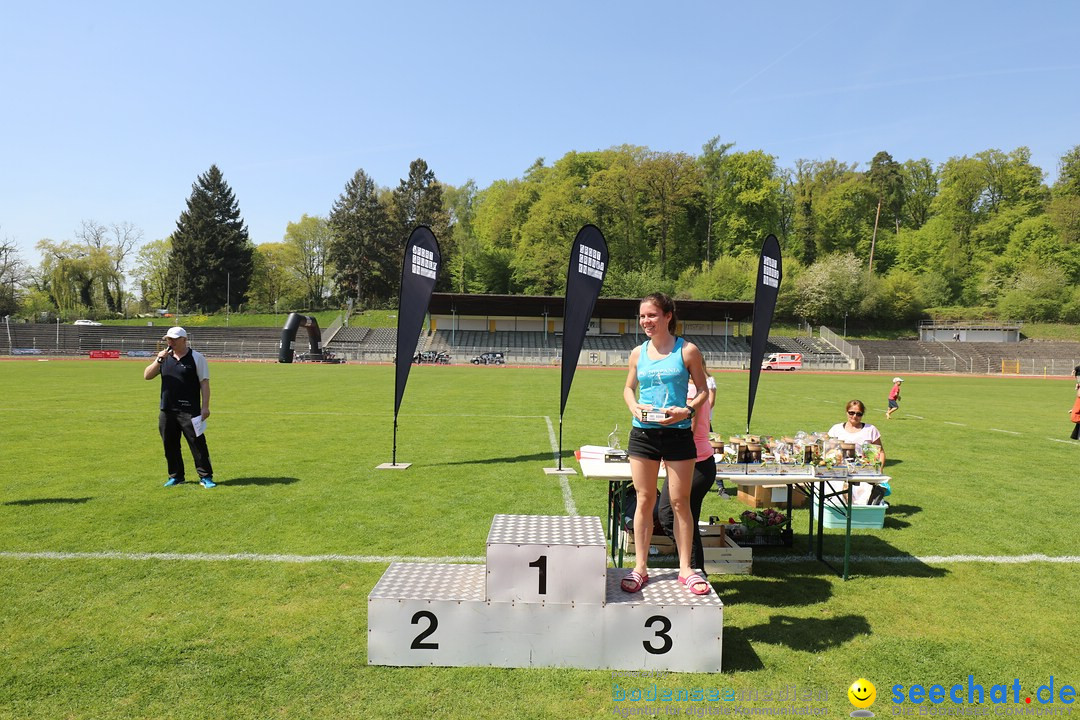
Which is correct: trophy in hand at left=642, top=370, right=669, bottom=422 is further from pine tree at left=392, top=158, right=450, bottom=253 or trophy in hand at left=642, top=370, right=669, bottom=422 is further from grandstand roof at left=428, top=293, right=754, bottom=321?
pine tree at left=392, top=158, right=450, bottom=253

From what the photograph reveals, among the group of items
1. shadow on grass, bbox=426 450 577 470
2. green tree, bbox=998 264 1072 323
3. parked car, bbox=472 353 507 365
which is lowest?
parked car, bbox=472 353 507 365

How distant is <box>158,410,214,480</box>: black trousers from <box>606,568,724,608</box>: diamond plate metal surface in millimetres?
6065

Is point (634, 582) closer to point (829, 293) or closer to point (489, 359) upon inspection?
point (489, 359)

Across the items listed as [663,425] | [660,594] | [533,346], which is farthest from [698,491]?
[533,346]

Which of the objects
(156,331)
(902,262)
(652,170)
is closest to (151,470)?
(156,331)

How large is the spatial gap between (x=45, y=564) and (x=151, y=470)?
392 centimetres

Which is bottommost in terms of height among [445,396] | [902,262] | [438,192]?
[445,396]

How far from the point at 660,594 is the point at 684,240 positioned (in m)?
82.3

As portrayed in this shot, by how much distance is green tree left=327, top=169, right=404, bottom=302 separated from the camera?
269 feet

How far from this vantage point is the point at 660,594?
12.5 feet

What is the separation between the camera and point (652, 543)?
17.9 feet

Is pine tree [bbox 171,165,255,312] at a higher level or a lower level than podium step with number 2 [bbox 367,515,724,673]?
higher

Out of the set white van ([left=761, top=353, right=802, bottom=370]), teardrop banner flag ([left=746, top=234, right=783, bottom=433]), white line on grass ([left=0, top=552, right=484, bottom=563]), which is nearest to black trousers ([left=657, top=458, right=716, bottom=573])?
white line on grass ([left=0, top=552, right=484, bottom=563])

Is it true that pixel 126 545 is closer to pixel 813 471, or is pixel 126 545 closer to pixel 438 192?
pixel 813 471
